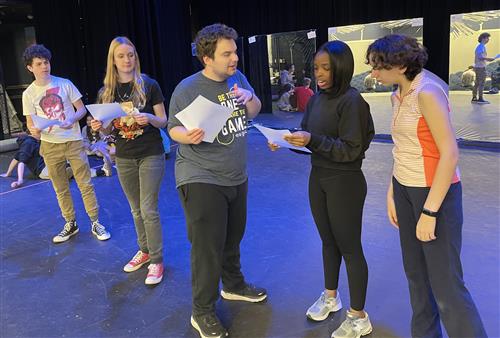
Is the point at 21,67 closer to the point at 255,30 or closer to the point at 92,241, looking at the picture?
the point at 255,30

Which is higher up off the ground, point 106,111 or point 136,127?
point 106,111

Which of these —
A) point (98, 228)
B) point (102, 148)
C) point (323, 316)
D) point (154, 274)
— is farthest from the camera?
point (102, 148)

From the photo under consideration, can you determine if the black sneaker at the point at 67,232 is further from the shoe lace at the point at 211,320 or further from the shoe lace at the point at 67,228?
the shoe lace at the point at 211,320

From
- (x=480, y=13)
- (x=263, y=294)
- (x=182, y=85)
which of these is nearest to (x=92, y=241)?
(x=263, y=294)

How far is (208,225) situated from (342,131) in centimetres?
70

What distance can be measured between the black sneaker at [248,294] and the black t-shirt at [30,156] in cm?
398

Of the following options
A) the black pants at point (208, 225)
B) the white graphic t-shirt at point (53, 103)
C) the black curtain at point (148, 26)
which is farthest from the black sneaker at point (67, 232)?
the black curtain at point (148, 26)

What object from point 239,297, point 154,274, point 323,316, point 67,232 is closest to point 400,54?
point 323,316

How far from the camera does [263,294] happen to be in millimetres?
2406

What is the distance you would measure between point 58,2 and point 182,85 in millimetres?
7219

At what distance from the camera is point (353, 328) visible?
2023 mm

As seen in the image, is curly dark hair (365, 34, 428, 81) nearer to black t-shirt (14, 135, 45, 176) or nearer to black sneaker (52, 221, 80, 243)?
black sneaker (52, 221, 80, 243)

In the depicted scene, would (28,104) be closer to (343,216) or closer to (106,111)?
(106,111)

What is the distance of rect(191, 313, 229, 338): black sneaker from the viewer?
2061 mm
